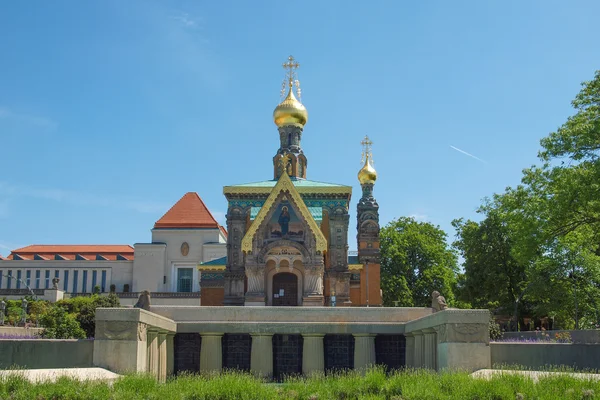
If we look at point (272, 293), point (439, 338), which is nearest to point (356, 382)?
point (439, 338)

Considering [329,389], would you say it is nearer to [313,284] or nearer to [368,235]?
[313,284]

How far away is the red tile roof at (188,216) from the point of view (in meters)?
67.1

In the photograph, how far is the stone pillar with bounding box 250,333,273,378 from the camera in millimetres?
26453

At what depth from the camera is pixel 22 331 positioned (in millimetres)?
32188

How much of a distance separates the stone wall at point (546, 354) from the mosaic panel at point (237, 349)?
36.0ft

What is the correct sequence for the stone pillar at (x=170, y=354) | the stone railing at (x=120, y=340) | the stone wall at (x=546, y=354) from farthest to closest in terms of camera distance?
1. the stone pillar at (x=170, y=354)
2. the stone railing at (x=120, y=340)
3. the stone wall at (x=546, y=354)

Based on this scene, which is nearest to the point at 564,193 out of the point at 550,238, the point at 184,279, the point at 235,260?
the point at 550,238

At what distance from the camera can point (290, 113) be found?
51844 mm

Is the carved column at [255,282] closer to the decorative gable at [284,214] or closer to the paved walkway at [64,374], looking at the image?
the decorative gable at [284,214]

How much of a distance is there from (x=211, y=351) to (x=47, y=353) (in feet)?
25.7

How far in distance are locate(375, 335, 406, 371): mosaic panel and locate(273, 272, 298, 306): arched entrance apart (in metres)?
14.1

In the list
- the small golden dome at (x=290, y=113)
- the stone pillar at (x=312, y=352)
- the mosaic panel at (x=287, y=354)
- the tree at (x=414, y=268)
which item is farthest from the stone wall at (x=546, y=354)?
the tree at (x=414, y=268)

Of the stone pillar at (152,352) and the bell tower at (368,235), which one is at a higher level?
the bell tower at (368,235)

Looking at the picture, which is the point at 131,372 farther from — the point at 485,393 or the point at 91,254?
the point at 91,254
